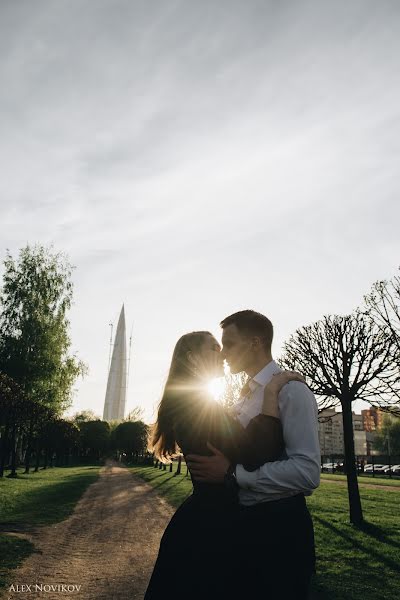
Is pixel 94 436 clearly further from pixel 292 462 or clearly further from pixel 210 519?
pixel 292 462

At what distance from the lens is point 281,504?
2236mm

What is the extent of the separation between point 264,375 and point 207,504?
837 mm

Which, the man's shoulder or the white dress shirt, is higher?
the man's shoulder

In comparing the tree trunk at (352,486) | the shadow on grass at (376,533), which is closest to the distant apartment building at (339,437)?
the tree trunk at (352,486)

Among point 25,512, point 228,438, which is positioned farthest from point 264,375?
point 25,512

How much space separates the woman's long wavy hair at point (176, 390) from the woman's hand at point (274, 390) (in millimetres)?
464

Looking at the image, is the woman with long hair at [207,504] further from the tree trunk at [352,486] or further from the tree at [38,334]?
the tree at [38,334]

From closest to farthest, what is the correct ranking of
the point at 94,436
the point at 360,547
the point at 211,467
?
1. the point at 211,467
2. the point at 360,547
3. the point at 94,436

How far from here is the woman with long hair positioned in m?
2.16

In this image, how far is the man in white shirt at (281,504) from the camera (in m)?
2.09

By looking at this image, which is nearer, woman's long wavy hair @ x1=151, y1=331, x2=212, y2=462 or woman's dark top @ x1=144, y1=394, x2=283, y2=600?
woman's dark top @ x1=144, y1=394, x2=283, y2=600

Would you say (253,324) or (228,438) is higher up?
(253,324)

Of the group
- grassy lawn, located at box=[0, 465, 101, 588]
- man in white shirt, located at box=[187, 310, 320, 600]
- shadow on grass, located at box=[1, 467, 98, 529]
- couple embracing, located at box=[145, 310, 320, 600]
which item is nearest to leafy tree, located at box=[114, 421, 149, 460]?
grassy lawn, located at box=[0, 465, 101, 588]

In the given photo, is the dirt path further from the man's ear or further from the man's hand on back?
the man's ear
